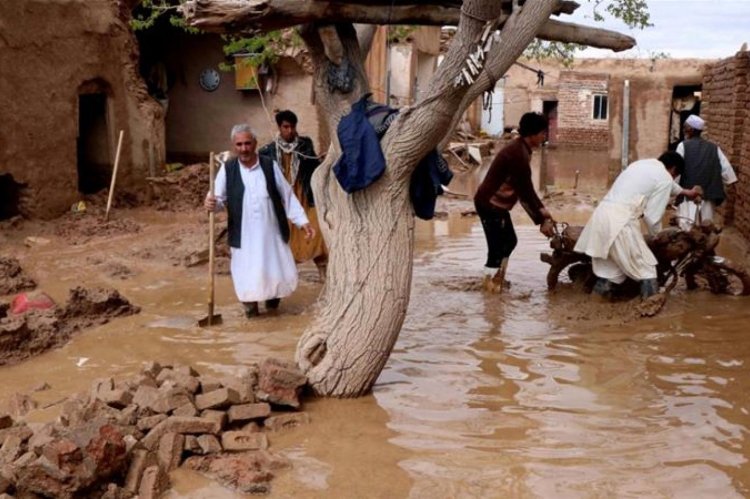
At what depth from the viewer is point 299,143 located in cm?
817

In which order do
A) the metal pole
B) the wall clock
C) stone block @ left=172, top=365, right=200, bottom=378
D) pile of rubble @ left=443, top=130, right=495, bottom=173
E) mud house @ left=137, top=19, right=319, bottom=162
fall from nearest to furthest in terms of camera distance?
1. stone block @ left=172, top=365, right=200, bottom=378
2. mud house @ left=137, top=19, right=319, bottom=162
3. the wall clock
4. the metal pole
5. pile of rubble @ left=443, top=130, right=495, bottom=173

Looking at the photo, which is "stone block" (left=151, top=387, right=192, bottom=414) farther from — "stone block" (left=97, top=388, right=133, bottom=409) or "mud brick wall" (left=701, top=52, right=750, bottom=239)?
Result: "mud brick wall" (left=701, top=52, right=750, bottom=239)

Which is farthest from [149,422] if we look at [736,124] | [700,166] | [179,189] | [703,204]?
[179,189]

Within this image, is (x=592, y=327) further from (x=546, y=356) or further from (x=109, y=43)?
(x=109, y=43)

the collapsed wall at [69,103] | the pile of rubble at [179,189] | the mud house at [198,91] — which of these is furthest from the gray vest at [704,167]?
the collapsed wall at [69,103]

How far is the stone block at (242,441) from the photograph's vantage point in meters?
4.28

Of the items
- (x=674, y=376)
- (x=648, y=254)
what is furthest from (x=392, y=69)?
(x=674, y=376)

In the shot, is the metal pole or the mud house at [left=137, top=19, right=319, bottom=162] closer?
the mud house at [left=137, top=19, right=319, bottom=162]

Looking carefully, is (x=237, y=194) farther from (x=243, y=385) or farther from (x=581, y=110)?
(x=581, y=110)

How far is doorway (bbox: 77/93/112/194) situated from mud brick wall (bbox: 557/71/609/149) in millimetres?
19670

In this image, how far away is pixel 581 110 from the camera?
97.8 ft

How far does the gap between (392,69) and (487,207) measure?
46.0ft

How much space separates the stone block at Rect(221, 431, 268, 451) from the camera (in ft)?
14.0

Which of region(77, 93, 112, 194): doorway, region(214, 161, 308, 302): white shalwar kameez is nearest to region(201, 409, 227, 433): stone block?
region(214, 161, 308, 302): white shalwar kameez
